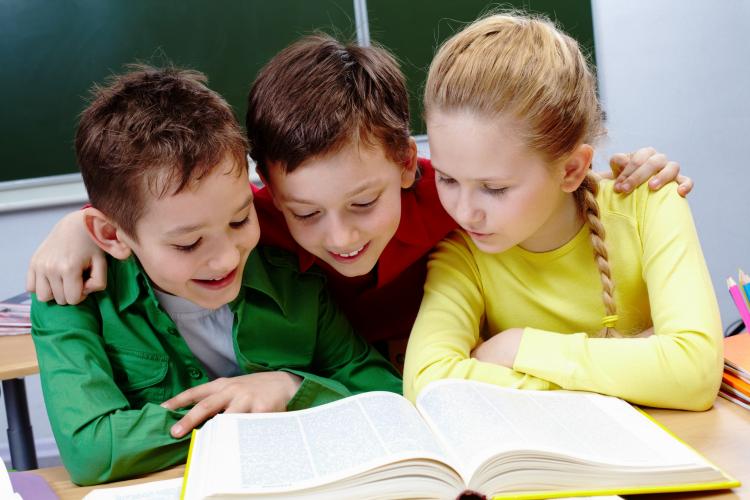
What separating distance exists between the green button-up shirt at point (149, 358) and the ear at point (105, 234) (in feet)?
0.10

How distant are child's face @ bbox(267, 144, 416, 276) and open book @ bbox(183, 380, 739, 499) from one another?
304mm

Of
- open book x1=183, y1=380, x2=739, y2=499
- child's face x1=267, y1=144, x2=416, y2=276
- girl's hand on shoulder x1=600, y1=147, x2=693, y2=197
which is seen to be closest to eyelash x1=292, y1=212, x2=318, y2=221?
child's face x1=267, y1=144, x2=416, y2=276

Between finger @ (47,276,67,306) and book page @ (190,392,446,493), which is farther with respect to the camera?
finger @ (47,276,67,306)

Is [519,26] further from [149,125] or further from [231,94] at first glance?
[231,94]

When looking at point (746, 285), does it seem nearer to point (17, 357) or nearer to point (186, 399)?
point (186, 399)

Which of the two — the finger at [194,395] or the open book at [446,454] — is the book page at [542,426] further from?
the finger at [194,395]

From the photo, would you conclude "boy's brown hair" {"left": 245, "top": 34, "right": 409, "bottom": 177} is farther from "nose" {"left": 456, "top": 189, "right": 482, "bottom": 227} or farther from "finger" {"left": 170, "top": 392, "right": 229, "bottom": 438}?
"finger" {"left": 170, "top": 392, "right": 229, "bottom": 438}

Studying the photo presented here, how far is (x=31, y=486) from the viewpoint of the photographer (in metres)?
0.88

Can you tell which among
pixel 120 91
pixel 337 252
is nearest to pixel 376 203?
pixel 337 252

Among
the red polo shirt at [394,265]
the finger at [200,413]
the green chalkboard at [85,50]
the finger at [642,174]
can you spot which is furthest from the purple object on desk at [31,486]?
the green chalkboard at [85,50]

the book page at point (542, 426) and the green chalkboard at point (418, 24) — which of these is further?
the green chalkboard at point (418, 24)

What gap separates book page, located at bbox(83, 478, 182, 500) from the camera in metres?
0.80

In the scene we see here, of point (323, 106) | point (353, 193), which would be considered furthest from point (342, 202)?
point (323, 106)

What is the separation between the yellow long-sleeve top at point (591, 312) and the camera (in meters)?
0.97
